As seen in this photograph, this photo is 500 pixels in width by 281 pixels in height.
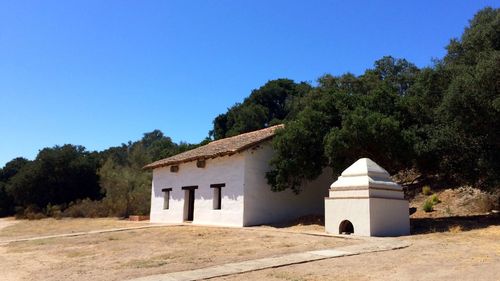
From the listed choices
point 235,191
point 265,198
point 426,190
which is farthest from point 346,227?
point 426,190

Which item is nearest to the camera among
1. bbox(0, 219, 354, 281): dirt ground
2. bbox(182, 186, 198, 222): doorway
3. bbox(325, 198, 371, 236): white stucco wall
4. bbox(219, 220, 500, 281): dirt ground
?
bbox(219, 220, 500, 281): dirt ground

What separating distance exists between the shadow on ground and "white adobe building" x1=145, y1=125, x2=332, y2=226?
596 centimetres

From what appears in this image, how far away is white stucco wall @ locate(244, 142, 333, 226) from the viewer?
21016 millimetres

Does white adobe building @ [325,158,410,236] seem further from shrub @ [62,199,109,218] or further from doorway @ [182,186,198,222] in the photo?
shrub @ [62,199,109,218]

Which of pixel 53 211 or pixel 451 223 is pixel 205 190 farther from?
pixel 53 211

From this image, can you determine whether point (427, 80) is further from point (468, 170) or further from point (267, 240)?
point (267, 240)

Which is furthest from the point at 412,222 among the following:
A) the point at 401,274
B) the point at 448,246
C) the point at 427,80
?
the point at 401,274

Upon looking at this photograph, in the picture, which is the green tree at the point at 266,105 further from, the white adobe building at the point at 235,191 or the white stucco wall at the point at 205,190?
the white adobe building at the point at 235,191

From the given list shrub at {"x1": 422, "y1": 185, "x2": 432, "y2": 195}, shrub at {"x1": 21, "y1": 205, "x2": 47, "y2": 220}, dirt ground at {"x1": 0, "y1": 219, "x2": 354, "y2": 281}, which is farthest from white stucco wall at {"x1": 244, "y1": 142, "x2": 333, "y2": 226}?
shrub at {"x1": 21, "y1": 205, "x2": 47, "y2": 220}

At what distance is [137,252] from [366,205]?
7408 millimetres

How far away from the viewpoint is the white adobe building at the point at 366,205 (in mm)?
14969

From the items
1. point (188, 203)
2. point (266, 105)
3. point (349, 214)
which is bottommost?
point (349, 214)

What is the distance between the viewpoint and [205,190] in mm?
23172

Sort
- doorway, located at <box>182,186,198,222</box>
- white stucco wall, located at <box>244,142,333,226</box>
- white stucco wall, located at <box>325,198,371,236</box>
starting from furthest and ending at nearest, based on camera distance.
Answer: doorway, located at <box>182,186,198,222</box> → white stucco wall, located at <box>244,142,333,226</box> → white stucco wall, located at <box>325,198,371,236</box>
